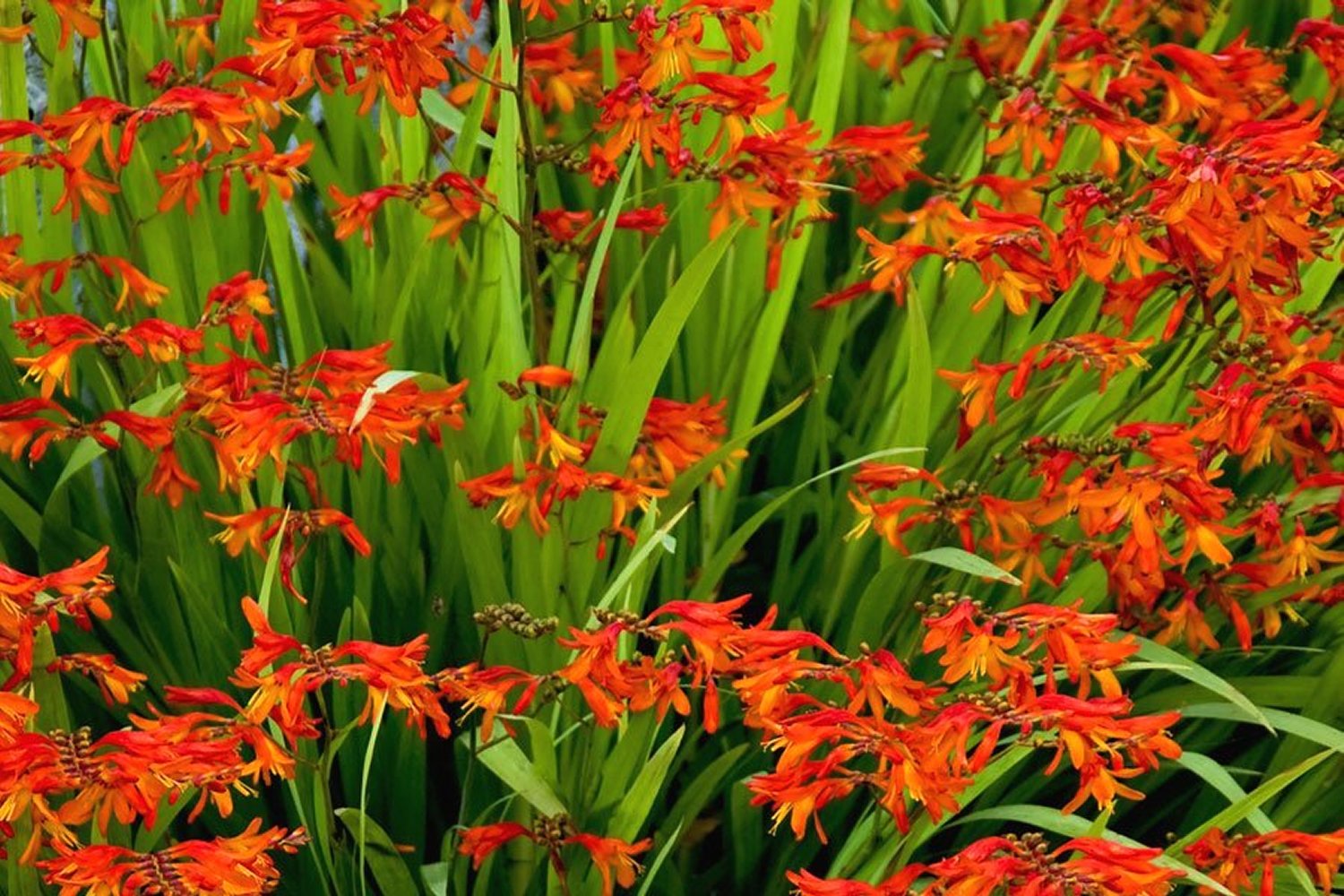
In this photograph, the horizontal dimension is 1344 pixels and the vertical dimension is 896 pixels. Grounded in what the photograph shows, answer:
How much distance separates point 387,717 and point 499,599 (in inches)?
7.6

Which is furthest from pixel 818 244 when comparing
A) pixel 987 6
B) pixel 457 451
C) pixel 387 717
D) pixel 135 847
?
pixel 135 847

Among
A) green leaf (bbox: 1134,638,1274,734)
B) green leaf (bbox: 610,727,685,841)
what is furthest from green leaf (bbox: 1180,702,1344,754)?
green leaf (bbox: 610,727,685,841)

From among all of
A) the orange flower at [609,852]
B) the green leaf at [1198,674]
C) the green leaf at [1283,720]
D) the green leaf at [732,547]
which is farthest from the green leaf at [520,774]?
the green leaf at [1283,720]

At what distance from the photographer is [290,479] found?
215cm

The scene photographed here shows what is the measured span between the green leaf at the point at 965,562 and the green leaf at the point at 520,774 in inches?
16.4

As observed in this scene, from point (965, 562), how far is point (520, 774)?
46cm

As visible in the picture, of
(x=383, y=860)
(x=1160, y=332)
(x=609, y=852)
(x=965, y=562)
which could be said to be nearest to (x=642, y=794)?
(x=609, y=852)

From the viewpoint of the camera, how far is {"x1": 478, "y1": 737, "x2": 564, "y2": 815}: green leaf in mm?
1775

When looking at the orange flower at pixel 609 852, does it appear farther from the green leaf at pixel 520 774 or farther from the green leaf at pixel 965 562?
the green leaf at pixel 965 562

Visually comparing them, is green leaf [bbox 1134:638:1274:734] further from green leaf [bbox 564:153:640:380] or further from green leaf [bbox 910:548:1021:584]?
green leaf [bbox 564:153:640:380]

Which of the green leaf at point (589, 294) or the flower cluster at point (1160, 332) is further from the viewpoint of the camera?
the green leaf at point (589, 294)

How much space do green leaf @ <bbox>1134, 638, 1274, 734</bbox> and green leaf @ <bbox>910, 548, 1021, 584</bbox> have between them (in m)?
0.14

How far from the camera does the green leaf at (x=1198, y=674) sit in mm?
1799

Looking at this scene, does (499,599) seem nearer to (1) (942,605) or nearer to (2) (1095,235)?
(1) (942,605)
